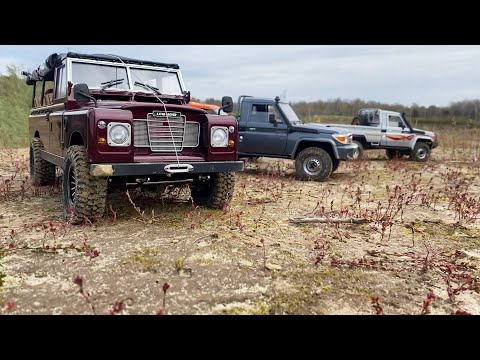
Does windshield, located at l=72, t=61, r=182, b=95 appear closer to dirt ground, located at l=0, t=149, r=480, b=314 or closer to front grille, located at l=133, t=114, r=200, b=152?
front grille, located at l=133, t=114, r=200, b=152

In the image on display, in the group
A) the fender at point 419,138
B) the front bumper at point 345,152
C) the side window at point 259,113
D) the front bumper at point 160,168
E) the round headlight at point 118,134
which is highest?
the side window at point 259,113

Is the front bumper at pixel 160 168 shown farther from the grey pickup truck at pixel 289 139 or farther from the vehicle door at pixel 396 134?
the vehicle door at pixel 396 134

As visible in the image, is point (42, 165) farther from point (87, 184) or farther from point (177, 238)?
point (177, 238)

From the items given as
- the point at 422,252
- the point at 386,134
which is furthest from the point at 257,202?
the point at 386,134

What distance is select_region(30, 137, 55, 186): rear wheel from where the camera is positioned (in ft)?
22.6

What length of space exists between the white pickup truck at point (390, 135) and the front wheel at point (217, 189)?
886 centimetres

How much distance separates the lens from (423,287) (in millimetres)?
3350

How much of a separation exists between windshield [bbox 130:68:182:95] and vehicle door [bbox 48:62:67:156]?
3.08 ft

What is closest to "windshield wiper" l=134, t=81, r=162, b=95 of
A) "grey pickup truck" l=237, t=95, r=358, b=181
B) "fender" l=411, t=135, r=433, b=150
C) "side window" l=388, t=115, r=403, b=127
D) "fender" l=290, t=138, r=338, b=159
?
"grey pickup truck" l=237, t=95, r=358, b=181

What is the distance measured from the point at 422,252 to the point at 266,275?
73.7 inches

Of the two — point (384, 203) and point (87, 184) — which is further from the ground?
point (87, 184)

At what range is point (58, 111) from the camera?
18.2 feet

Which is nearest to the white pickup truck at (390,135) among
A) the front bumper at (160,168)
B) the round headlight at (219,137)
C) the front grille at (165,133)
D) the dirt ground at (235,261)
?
the dirt ground at (235,261)

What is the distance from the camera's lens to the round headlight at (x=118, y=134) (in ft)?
13.8
